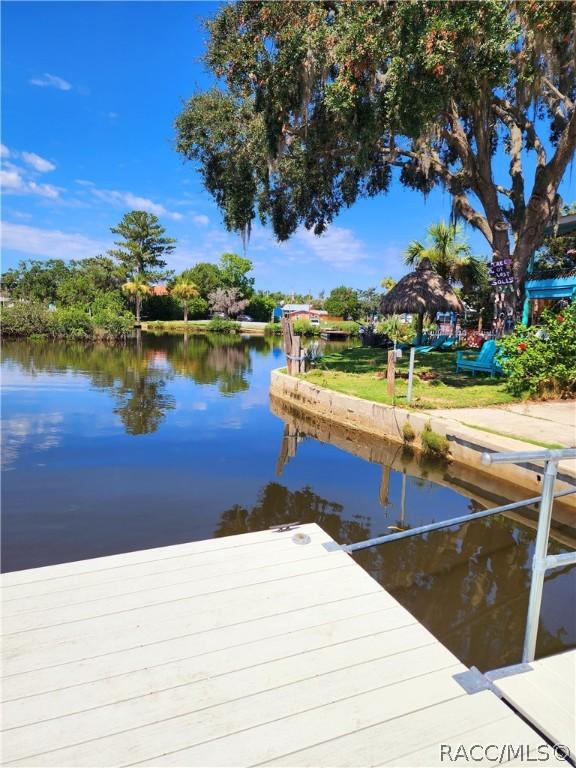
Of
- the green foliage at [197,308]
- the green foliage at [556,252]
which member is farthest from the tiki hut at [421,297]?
the green foliage at [197,308]

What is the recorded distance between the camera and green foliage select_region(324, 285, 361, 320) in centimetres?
6125

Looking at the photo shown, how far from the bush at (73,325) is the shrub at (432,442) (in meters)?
28.7

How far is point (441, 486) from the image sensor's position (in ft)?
20.2

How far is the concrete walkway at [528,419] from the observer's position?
20.6 feet

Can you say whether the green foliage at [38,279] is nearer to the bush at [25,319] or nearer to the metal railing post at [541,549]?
the bush at [25,319]

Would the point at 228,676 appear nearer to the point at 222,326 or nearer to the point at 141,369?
the point at 141,369

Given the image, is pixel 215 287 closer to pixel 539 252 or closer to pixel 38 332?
pixel 38 332

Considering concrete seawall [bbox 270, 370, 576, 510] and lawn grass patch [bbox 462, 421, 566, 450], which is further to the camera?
lawn grass patch [bbox 462, 421, 566, 450]

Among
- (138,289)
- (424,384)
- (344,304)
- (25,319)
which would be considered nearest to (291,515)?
(424,384)

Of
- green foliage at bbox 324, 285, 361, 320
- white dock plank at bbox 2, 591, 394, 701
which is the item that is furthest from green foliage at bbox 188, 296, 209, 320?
white dock plank at bbox 2, 591, 394, 701

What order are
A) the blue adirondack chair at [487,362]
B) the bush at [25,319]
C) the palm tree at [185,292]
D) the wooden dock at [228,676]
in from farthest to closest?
the palm tree at [185,292]
the bush at [25,319]
the blue adirondack chair at [487,362]
the wooden dock at [228,676]

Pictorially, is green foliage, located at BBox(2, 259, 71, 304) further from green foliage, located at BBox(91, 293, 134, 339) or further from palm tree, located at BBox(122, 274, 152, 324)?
green foliage, located at BBox(91, 293, 134, 339)

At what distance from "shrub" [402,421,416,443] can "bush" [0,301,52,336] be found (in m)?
30.1

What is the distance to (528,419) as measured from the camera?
289 inches
